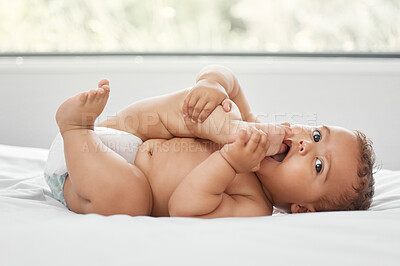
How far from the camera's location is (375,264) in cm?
60

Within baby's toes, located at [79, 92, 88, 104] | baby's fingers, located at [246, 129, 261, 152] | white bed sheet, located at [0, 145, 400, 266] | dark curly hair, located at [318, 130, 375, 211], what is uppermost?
baby's toes, located at [79, 92, 88, 104]

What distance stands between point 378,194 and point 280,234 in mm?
527

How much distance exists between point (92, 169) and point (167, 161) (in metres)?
0.20

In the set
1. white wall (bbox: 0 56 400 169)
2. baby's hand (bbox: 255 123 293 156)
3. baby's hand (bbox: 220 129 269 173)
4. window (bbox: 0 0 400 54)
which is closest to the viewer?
baby's hand (bbox: 220 129 269 173)

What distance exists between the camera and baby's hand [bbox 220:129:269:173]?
864 mm

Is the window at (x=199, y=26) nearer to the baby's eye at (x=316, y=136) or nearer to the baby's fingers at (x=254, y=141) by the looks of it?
the baby's eye at (x=316, y=136)

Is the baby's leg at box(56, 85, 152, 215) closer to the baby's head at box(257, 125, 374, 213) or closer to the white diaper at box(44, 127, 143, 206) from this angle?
the white diaper at box(44, 127, 143, 206)

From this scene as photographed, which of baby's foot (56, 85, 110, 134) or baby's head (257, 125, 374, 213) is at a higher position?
baby's foot (56, 85, 110, 134)

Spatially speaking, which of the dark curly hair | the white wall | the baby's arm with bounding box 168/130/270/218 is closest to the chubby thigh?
the baby's arm with bounding box 168/130/270/218

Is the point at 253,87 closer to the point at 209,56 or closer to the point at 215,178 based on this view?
the point at 209,56

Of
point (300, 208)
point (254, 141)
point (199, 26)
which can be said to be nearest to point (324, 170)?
point (300, 208)

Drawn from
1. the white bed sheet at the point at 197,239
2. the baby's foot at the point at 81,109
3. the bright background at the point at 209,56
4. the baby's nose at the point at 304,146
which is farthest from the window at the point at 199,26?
the white bed sheet at the point at 197,239

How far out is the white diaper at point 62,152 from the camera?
0.99 meters

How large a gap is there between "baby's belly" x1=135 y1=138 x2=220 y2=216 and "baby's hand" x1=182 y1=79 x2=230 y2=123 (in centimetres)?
8
